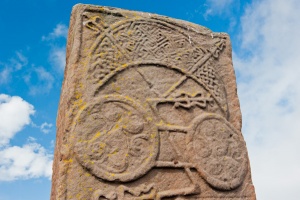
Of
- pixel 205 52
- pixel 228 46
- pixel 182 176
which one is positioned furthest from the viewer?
pixel 228 46

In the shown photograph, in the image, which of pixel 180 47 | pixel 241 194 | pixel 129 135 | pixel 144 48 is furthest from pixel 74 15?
pixel 241 194

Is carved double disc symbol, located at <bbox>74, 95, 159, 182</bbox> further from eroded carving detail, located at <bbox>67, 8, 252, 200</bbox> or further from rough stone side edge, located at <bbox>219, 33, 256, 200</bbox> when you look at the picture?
rough stone side edge, located at <bbox>219, 33, 256, 200</bbox>

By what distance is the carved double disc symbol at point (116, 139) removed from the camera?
256 centimetres

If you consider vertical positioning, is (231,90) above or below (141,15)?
below

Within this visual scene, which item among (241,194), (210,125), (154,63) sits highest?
(154,63)

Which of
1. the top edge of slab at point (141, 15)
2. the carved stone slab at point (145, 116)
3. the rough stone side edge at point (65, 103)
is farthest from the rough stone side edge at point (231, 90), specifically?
the rough stone side edge at point (65, 103)

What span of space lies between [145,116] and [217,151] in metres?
0.71

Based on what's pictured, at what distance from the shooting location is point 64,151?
8.41ft

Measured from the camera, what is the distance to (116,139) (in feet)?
8.73

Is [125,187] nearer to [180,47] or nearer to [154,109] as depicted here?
[154,109]

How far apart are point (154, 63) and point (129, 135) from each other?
76cm

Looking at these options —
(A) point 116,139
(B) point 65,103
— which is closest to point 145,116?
(A) point 116,139

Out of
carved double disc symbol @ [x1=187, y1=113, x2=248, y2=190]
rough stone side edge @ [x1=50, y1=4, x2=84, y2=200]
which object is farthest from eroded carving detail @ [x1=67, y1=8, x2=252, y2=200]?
rough stone side edge @ [x1=50, y1=4, x2=84, y2=200]

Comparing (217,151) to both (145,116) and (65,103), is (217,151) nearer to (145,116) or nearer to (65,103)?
(145,116)
